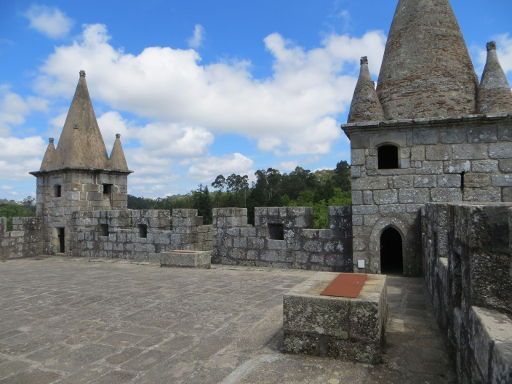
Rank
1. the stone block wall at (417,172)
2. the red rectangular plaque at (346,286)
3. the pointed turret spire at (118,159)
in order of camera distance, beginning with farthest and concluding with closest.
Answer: the pointed turret spire at (118,159), the stone block wall at (417,172), the red rectangular plaque at (346,286)

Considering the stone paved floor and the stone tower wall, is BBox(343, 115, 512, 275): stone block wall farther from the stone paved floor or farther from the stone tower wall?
the stone tower wall

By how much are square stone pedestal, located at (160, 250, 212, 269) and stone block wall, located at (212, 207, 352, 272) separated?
2.48ft

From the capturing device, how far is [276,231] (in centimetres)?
911

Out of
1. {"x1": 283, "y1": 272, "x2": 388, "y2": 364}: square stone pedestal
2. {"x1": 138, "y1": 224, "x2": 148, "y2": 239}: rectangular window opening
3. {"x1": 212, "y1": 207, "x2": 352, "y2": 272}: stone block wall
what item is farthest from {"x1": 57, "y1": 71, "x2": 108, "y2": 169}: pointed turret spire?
{"x1": 283, "y1": 272, "x2": 388, "y2": 364}: square stone pedestal

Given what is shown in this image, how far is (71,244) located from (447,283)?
1219 cm

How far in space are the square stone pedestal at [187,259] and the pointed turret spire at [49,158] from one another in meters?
6.78

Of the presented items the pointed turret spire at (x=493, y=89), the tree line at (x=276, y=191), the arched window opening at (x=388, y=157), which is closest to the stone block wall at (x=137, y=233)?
the arched window opening at (x=388, y=157)

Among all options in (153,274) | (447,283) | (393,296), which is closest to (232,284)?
(153,274)

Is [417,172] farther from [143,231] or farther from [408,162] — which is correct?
[143,231]

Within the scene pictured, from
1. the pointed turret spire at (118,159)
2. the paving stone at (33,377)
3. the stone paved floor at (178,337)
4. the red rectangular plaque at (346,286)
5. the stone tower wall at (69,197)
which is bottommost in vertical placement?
the paving stone at (33,377)

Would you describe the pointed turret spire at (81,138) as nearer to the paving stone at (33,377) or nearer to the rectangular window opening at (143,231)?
the rectangular window opening at (143,231)

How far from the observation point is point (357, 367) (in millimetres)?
3080

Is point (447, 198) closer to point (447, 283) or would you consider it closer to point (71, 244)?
point (447, 283)

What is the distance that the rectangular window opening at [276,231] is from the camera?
900 cm
